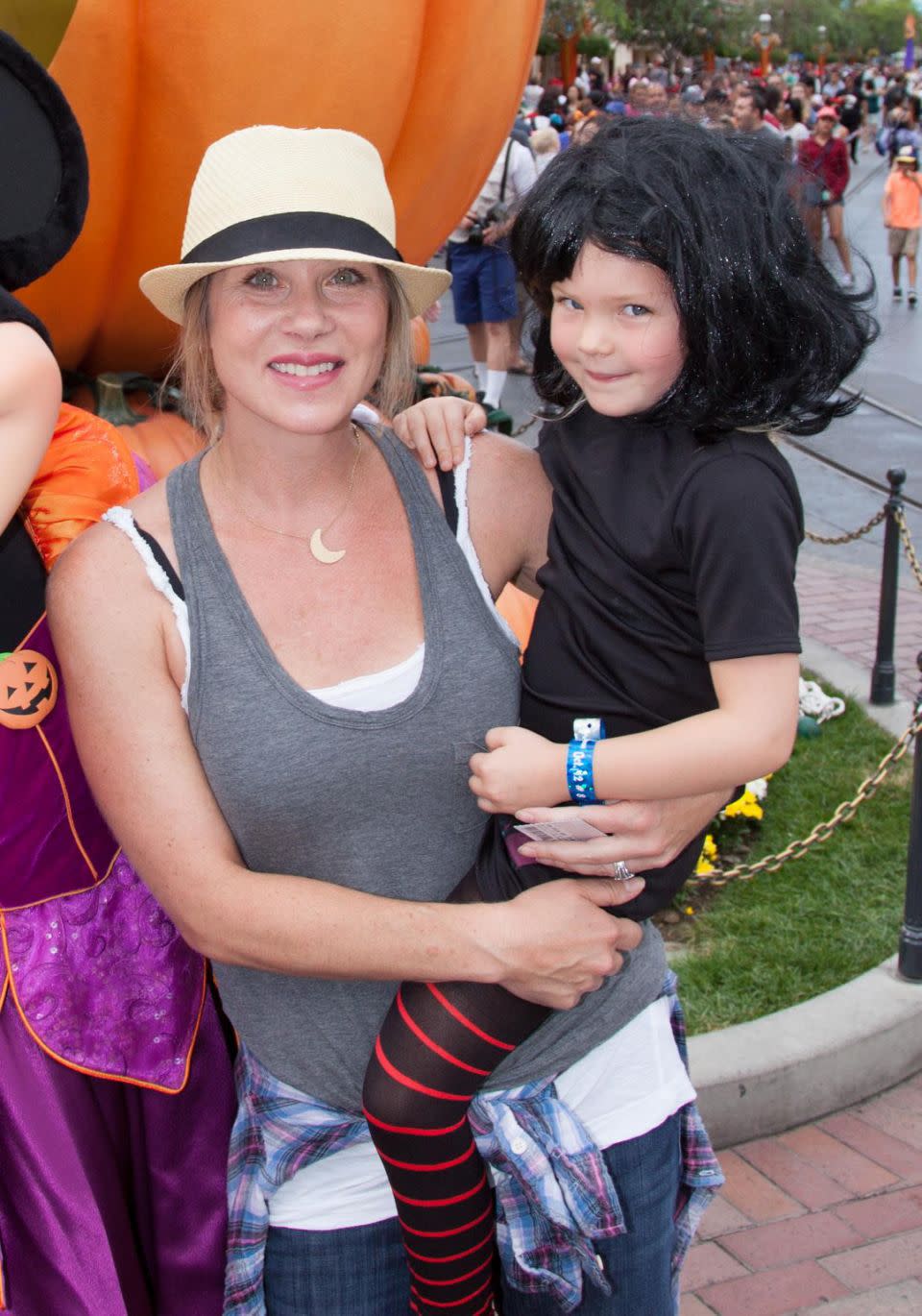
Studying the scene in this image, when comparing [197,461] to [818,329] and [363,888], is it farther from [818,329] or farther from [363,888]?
[818,329]

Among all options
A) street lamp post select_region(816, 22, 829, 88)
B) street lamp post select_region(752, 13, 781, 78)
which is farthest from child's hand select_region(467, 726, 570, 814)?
street lamp post select_region(816, 22, 829, 88)

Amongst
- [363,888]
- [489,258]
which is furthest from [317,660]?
[489,258]

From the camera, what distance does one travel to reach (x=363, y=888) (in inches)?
64.2

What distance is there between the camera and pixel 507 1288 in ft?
5.79

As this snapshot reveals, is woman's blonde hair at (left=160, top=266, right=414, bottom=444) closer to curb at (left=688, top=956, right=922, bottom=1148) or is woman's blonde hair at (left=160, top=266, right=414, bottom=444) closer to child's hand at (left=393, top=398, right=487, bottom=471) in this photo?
child's hand at (left=393, top=398, right=487, bottom=471)

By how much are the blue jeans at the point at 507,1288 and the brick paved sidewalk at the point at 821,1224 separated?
1.03 metres

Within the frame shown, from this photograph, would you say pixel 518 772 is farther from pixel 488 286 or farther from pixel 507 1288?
pixel 488 286

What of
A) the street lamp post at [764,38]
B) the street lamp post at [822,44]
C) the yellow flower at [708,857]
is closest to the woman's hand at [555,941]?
the yellow flower at [708,857]

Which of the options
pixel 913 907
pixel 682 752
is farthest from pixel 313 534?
pixel 913 907

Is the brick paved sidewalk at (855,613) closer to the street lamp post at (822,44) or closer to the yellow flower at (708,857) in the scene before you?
the yellow flower at (708,857)

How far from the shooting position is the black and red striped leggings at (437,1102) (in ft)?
5.23

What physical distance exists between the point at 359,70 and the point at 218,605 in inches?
53.4

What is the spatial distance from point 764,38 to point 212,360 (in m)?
63.6

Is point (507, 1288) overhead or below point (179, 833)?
below
